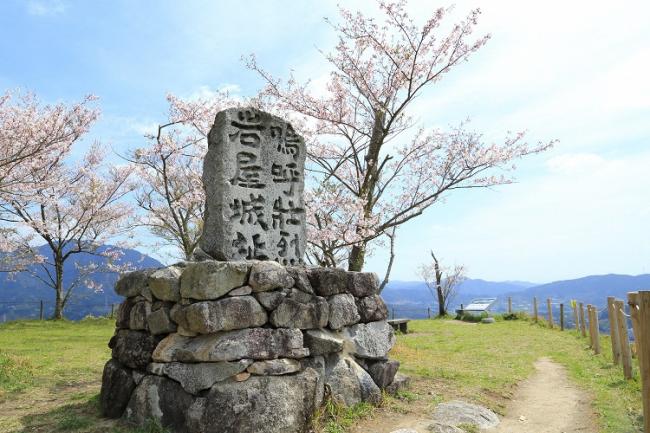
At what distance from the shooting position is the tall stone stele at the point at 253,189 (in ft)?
22.3

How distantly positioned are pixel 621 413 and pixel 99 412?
752 cm

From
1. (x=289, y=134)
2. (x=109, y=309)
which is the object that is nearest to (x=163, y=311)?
(x=289, y=134)

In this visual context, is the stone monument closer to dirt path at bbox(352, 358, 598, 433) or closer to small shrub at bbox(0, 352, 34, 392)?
Result: dirt path at bbox(352, 358, 598, 433)

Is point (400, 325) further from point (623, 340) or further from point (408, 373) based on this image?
point (408, 373)

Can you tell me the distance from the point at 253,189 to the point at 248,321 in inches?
85.6

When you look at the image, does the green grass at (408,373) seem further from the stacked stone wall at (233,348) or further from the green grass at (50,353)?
the stacked stone wall at (233,348)

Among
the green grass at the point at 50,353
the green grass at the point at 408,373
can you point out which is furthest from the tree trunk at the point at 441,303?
the green grass at the point at 50,353

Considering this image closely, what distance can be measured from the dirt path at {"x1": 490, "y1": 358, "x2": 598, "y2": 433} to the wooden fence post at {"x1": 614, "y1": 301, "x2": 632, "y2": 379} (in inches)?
44.1

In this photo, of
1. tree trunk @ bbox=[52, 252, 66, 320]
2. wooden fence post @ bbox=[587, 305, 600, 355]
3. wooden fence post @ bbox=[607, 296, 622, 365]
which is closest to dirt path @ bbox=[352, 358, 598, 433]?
wooden fence post @ bbox=[607, 296, 622, 365]

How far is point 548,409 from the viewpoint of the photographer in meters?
8.02

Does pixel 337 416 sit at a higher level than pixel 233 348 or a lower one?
lower

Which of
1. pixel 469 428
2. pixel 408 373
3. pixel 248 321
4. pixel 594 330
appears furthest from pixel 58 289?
pixel 469 428

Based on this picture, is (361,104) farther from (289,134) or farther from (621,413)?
(621,413)

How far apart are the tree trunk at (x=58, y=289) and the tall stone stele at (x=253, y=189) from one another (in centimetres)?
2065
